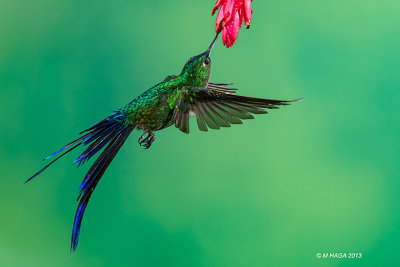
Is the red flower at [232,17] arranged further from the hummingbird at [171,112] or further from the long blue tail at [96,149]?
the long blue tail at [96,149]

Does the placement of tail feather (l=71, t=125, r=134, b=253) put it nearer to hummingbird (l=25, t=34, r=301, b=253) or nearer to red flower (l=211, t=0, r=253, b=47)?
hummingbird (l=25, t=34, r=301, b=253)

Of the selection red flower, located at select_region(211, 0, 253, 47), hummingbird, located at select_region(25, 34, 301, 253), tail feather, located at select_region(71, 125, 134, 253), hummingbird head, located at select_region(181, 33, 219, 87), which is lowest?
tail feather, located at select_region(71, 125, 134, 253)

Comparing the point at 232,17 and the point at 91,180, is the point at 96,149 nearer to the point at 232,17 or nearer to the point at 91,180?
the point at 91,180

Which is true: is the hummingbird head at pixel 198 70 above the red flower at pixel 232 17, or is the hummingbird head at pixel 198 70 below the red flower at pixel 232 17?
below

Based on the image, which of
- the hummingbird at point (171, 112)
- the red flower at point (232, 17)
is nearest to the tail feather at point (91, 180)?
the hummingbird at point (171, 112)

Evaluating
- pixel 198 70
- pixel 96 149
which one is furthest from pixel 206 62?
pixel 96 149

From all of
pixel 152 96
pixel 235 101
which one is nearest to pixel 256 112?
pixel 235 101

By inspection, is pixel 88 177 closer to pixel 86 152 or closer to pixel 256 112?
pixel 86 152

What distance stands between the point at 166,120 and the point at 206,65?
67mm

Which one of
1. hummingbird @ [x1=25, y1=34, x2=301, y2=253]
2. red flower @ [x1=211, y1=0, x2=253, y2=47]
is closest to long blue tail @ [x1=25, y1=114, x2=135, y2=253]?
hummingbird @ [x1=25, y1=34, x2=301, y2=253]

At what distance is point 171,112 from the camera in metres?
0.40

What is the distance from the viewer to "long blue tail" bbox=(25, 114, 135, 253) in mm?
279

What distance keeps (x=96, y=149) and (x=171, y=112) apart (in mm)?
97

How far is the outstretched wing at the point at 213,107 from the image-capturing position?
1.06ft
